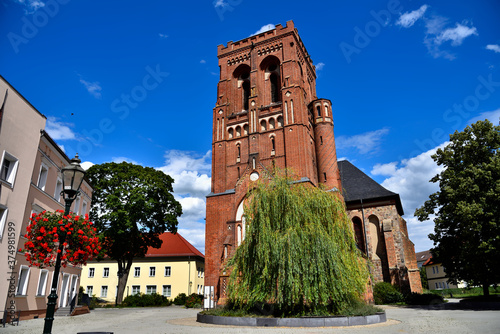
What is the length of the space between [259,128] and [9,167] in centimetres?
1976

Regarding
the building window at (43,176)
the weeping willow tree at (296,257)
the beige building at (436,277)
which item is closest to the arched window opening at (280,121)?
the weeping willow tree at (296,257)

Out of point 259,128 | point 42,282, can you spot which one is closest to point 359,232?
point 259,128

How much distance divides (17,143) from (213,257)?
16.1 meters

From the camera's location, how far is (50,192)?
19.1m

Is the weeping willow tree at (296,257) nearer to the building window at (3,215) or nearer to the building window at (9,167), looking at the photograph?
the building window at (3,215)

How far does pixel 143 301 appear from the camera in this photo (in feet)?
111

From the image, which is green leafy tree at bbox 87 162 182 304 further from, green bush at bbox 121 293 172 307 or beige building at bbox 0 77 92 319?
beige building at bbox 0 77 92 319

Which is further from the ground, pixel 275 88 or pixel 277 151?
pixel 275 88

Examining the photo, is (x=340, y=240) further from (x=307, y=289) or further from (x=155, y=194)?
(x=155, y=194)

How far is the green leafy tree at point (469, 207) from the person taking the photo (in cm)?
1911

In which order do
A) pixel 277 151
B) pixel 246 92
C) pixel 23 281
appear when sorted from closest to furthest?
1. pixel 23 281
2. pixel 277 151
3. pixel 246 92

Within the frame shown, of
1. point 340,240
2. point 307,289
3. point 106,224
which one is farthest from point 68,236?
point 106,224

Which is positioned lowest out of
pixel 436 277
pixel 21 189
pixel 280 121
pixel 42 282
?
pixel 42 282

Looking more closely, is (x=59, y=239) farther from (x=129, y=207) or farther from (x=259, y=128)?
(x=259, y=128)
